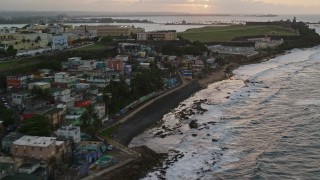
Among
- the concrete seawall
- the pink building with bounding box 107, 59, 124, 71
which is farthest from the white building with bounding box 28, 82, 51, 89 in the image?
the pink building with bounding box 107, 59, 124, 71

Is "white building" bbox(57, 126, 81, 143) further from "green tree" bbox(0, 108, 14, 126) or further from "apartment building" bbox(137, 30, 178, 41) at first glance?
"apartment building" bbox(137, 30, 178, 41)

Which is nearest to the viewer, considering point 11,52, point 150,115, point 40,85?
point 40,85

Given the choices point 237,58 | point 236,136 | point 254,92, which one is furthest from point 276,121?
point 237,58

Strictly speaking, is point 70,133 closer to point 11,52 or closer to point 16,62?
point 16,62

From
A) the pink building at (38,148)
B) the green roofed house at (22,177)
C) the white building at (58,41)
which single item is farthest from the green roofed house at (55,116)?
the white building at (58,41)

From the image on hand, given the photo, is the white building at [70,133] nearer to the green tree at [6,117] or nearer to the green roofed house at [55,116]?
the green roofed house at [55,116]

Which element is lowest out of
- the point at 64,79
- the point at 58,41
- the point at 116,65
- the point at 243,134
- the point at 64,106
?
the point at 243,134

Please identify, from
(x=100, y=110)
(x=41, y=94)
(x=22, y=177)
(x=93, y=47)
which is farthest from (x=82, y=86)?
(x=93, y=47)
